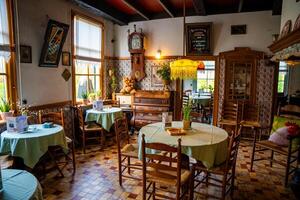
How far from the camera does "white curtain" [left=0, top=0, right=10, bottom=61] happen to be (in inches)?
126

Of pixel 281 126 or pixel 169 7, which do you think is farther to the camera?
pixel 169 7

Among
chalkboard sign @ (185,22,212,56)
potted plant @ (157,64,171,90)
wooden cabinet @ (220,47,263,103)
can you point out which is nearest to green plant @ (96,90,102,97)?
potted plant @ (157,64,171,90)

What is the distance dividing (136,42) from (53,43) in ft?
8.01

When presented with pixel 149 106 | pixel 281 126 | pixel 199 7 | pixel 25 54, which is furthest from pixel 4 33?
pixel 281 126

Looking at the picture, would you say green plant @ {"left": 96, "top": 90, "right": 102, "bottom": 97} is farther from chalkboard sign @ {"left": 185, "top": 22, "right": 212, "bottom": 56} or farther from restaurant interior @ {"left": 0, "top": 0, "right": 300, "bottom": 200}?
chalkboard sign @ {"left": 185, "top": 22, "right": 212, "bottom": 56}

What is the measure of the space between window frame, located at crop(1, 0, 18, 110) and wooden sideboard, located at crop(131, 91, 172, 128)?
2848 millimetres

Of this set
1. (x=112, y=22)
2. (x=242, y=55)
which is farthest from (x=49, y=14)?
(x=242, y=55)

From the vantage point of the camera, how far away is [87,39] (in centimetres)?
505

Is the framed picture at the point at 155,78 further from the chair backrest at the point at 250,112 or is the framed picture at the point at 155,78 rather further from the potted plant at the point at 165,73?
the chair backrest at the point at 250,112

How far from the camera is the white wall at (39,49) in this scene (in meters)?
3.49

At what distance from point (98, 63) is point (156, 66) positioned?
157 centimetres

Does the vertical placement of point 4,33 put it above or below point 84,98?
above

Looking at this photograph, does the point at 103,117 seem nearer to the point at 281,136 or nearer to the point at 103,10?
the point at 103,10

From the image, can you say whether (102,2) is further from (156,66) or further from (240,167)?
(240,167)
